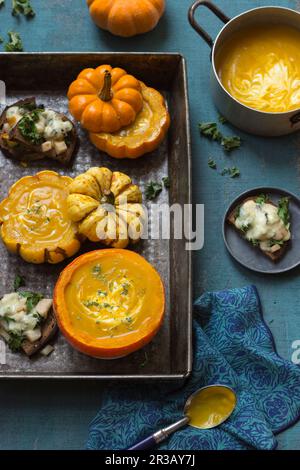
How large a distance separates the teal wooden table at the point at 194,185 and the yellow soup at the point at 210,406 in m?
0.25

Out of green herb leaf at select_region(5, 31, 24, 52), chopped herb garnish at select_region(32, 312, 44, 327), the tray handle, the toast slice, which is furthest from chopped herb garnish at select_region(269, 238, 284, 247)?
green herb leaf at select_region(5, 31, 24, 52)

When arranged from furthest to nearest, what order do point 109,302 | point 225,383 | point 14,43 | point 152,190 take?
point 14,43 < point 152,190 < point 225,383 < point 109,302

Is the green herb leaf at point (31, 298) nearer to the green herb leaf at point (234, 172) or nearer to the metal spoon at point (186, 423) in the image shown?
the metal spoon at point (186, 423)

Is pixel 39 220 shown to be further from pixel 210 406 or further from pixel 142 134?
pixel 210 406

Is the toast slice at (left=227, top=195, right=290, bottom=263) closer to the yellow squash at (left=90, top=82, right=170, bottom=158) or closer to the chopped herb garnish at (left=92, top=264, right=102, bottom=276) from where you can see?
the yellow squash at (left=90, top=82, right=170, bottom=158)

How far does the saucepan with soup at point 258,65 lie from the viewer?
9.97ft

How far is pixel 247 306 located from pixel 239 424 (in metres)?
0.48

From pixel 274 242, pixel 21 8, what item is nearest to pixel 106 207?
pixel 274 242

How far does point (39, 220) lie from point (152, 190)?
51 centimetres

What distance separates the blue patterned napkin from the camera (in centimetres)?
276

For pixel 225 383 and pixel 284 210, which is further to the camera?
pixel 284 210

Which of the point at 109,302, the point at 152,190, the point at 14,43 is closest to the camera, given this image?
the point at 109,302

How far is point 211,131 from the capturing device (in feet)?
10.3

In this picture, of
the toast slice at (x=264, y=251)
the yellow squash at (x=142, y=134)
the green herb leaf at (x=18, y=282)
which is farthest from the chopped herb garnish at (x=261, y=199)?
the green herb leaf at (x=18, y=282)
